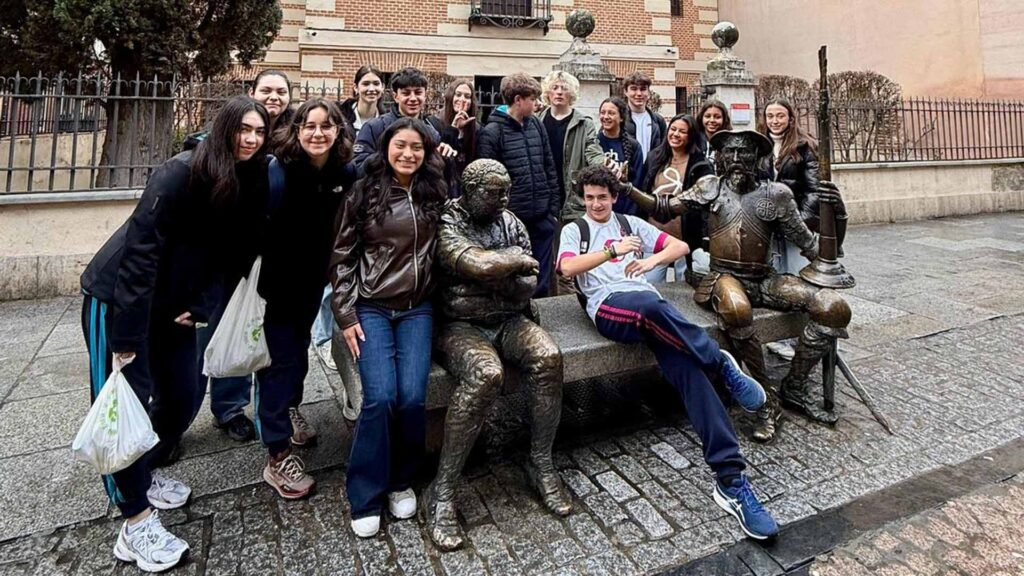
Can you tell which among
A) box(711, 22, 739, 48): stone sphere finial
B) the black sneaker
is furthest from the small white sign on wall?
the black sneaker

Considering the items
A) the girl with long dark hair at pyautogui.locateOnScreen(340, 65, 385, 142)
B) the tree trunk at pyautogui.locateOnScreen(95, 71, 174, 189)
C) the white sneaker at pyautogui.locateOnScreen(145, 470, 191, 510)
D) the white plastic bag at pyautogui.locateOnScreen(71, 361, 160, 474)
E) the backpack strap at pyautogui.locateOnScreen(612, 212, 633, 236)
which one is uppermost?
the tree trunk at pyautogui.locateOnScreen(95, 71, 174, 189)

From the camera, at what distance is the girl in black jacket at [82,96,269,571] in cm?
219

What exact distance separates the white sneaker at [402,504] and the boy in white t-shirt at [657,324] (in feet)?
4.21

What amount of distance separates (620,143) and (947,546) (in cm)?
332

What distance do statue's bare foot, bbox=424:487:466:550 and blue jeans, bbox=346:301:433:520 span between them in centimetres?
20

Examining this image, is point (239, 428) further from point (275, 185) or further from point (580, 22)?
point (580, 22)

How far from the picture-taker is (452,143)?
399 centimetres

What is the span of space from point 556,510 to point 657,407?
136 centimetres

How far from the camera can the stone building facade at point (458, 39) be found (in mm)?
12641

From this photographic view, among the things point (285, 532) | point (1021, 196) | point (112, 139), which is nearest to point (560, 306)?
point (285, 532)

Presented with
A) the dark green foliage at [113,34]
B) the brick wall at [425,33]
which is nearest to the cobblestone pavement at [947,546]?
the dark green foliage at [113,34]

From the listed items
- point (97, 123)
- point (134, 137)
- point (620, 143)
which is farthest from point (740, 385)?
point (97, 123)

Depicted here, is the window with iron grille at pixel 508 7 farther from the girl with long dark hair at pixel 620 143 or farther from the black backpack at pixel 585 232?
the black backpack at pixel 585 232

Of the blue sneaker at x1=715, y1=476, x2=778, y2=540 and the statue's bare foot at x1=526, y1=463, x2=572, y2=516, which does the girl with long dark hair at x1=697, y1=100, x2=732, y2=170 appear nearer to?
the blue sneaker at x1=715, y1=476, x2=778, y2=540
